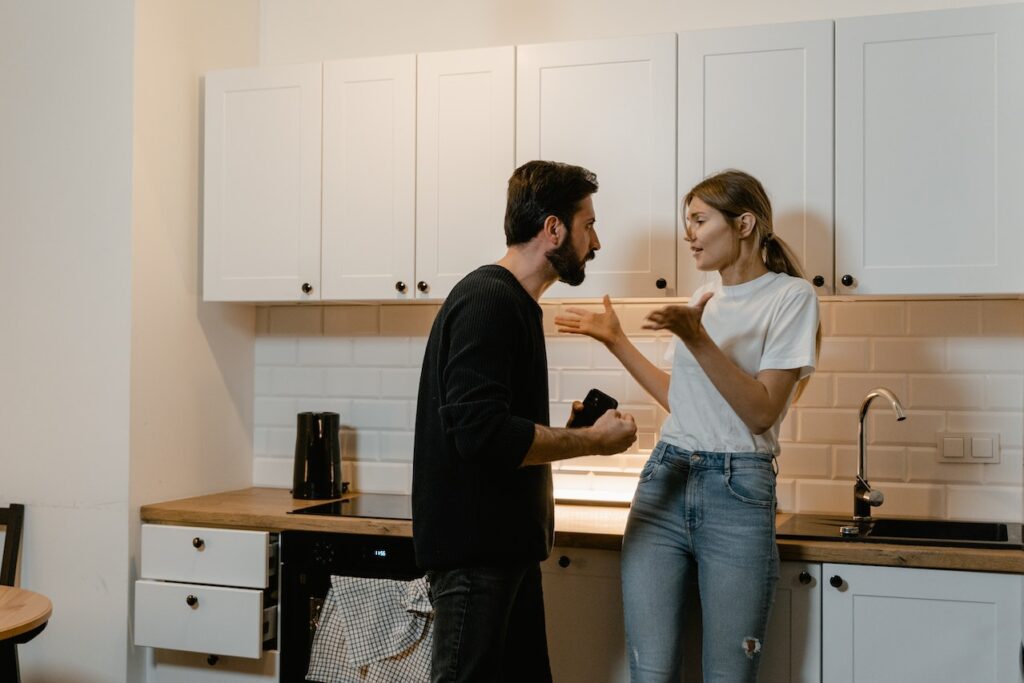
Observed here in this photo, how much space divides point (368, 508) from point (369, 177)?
3.24ft

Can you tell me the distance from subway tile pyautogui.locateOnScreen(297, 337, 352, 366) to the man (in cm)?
130

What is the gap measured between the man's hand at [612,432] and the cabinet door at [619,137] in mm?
627

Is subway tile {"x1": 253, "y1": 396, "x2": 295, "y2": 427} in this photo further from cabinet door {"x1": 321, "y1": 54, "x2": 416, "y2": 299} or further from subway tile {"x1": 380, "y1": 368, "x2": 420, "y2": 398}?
cabinet door {"x1": 321, "y1": 54, "x2": 416, "y2": 299}

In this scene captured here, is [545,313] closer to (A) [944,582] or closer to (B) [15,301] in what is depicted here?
(A) [944,582]

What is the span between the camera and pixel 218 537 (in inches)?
112

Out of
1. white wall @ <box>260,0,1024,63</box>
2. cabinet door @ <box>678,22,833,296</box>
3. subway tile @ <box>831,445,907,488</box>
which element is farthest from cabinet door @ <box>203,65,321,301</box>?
subway tile @ <box>831,445,907,488</box>

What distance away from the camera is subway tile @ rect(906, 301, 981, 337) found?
2.75 metres

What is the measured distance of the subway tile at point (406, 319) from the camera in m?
3.30

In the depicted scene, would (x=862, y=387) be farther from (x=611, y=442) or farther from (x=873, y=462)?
(x=611, y=442)

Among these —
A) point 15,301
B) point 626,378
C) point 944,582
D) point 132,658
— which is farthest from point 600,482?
point 15,301

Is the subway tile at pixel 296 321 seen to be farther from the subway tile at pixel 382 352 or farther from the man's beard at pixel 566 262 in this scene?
the man's beard at pixel 566 262

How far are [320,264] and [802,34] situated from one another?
152cm

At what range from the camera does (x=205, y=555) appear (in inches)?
113

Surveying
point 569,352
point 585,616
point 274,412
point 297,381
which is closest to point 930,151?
point 569,352
